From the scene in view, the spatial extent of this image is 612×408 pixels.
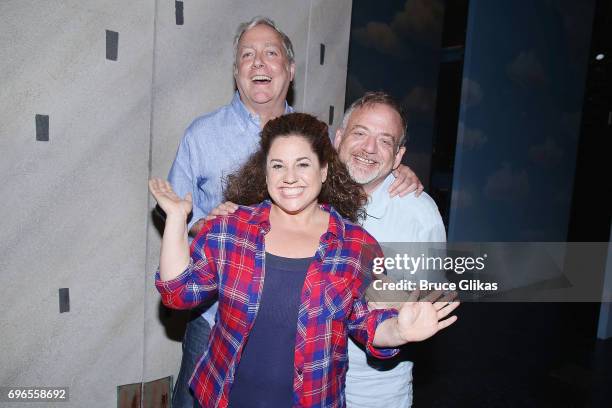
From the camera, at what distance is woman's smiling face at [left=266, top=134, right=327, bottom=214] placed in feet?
4.66

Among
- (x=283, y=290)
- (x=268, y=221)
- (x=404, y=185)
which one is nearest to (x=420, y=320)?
(x=283, y=290)

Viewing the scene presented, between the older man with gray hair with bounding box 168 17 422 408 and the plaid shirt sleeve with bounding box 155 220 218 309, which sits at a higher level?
the older man with gray hair with bounding box 168 17 422 408

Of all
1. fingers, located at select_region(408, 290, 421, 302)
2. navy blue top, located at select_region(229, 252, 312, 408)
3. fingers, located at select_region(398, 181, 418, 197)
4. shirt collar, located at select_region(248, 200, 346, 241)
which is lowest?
navy blue top, located at select_region(229, 252, 312, 408)

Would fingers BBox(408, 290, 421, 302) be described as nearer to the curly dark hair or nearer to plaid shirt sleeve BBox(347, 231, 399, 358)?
plaid shirt sleeve BBox(347, 231, 399, 358)

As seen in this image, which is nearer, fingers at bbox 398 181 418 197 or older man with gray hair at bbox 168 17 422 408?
fingers at bbox 398 181 418 197

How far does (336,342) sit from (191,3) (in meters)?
2.18

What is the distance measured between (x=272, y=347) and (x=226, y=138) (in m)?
1.13

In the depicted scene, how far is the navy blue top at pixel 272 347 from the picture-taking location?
1352 millimetres

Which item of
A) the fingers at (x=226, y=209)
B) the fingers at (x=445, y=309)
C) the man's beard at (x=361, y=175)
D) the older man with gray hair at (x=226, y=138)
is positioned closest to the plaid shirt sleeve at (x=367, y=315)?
the fingers at (x=445, y=309)

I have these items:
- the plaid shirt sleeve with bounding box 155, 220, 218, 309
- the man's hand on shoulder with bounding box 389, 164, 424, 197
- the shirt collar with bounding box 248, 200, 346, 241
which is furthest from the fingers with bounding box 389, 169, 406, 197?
the plaid shirt sleeve with bounding box 155, 220, 218, 309

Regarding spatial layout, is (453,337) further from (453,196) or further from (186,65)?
(186,65)

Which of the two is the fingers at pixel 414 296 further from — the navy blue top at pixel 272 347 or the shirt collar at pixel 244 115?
the shirt collar at pixel 244 115

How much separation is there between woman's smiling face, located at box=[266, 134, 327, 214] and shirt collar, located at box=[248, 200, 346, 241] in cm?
8

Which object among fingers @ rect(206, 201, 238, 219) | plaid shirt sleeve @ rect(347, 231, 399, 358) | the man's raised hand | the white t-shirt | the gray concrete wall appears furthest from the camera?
the gray concrete wall
